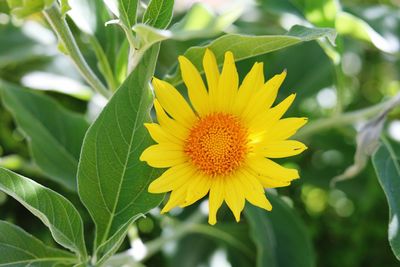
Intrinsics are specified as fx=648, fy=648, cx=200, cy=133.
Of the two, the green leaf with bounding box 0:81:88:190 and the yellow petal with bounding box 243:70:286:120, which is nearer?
the yellow petal with bounding box 243:70:286:120

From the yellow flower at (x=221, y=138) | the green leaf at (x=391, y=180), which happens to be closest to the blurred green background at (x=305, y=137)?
the green leaf at (x=391, y=180)

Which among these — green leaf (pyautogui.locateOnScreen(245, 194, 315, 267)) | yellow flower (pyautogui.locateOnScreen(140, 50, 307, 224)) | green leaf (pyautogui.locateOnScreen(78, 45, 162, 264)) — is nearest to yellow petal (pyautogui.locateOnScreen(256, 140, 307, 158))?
yellow flower (pyautogui.locateOnScreen(140, 50, 307, 224))

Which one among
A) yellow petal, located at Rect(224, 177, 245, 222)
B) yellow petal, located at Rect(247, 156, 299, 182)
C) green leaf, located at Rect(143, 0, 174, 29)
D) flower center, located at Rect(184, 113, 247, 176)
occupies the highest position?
green leaf, located at Rect(143, 0, 174, 29)

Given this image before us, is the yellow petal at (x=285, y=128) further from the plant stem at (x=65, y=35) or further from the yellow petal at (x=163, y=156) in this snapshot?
the plant stem at (x=65, y=35)

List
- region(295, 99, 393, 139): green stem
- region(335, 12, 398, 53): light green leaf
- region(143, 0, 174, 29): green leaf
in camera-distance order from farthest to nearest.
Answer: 1. region(295, 99, 393, 139): green stem
2. region(335, 12, 398, 53): light green leaf
3. region(143, 0, 174, 29): green leaf

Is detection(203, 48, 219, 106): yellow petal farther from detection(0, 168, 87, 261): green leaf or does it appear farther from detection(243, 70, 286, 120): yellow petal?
detection(0, 168, 87, 261): green leaf

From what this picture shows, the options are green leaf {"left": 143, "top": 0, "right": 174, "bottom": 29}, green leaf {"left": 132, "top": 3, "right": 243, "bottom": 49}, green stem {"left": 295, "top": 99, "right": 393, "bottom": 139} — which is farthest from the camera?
green stem {"left": 295, "top": 99, "right": 393, "bottom": 139}
